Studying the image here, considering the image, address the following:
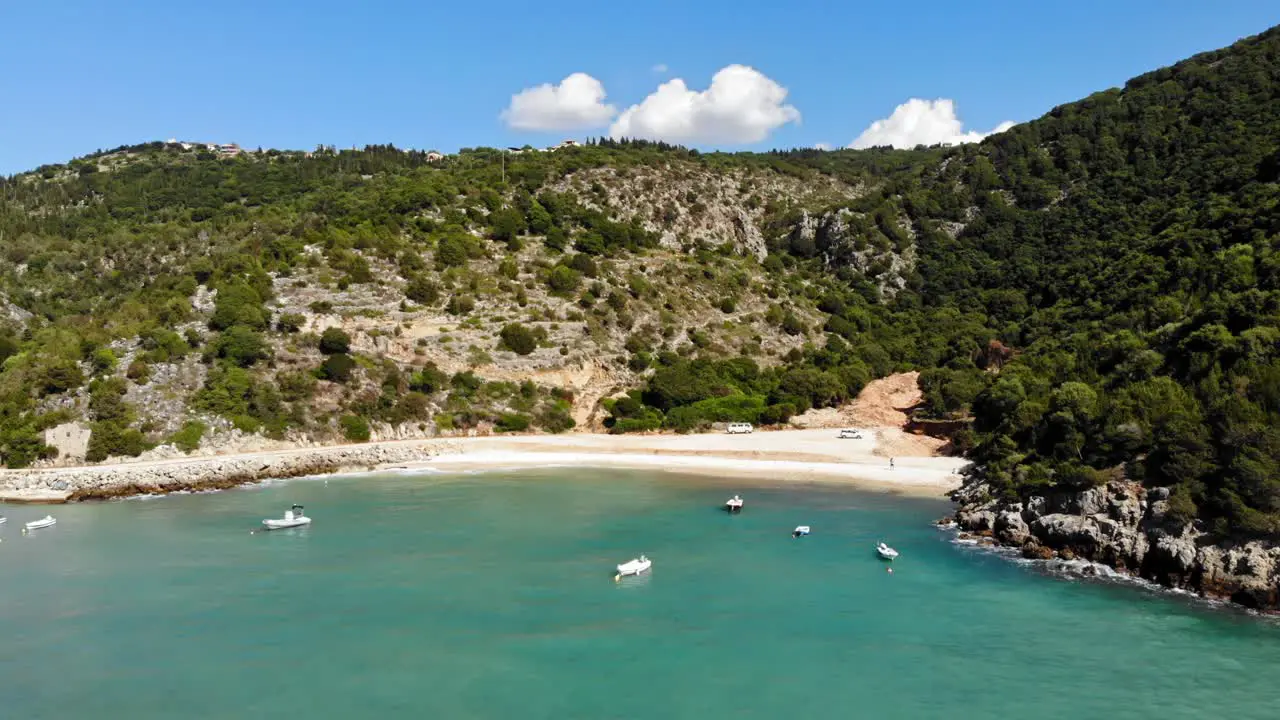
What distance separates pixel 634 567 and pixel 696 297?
59882 mm

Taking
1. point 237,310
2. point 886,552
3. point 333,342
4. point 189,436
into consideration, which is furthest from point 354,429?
point 886,552

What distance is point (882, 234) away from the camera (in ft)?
331

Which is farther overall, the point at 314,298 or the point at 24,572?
the point at 314,298

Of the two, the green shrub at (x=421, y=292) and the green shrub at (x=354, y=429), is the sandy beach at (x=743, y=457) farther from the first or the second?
the green shrub at (x=421, y=292)

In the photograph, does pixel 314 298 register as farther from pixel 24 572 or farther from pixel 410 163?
pixel 410 163

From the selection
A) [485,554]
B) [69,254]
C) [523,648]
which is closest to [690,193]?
[69,254]

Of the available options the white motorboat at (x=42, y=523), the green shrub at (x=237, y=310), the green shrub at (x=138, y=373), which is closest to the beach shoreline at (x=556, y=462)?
the white motorboat at (x=42, y=523)

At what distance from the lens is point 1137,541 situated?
26719 mm

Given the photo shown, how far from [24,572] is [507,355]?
4204 cm

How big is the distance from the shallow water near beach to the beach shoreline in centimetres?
892

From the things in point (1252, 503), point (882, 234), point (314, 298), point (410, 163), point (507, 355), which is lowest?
point (1252, 503)

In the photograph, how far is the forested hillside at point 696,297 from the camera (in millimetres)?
34219

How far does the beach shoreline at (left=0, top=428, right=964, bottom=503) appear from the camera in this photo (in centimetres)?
4347

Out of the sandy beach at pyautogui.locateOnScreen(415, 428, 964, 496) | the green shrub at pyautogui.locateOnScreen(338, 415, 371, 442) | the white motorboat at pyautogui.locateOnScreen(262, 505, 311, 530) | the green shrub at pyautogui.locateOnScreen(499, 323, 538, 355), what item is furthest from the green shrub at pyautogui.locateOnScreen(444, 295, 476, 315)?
the white motorboat at pyautogui.locateOnScreen(262, 505, 311, 530)
